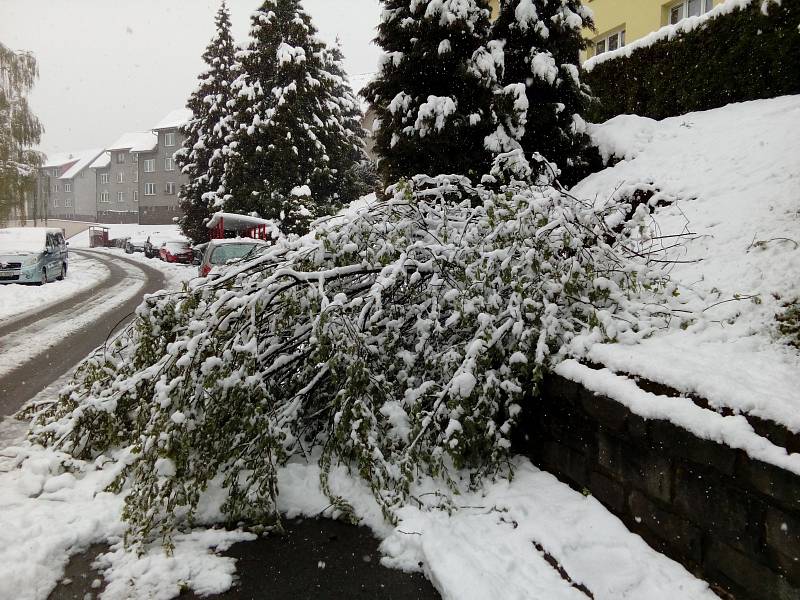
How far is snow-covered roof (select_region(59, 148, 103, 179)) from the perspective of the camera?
84.3 metres

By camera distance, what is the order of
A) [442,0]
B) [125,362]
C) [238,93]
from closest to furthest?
[125,362], [442,0], [238,93]

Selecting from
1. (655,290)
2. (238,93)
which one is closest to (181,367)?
(655,290)

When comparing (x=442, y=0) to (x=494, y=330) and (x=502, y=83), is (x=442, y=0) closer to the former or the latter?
(x=502, y=83)

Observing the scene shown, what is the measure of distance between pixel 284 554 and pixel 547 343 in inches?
87.4

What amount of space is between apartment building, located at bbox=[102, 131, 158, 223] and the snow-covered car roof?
5854 cm

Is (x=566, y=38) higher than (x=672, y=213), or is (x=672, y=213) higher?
(x=566, y=38)

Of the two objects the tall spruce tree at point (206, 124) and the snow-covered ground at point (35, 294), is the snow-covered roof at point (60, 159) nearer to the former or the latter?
the tall spruce tree at point (206, 124)

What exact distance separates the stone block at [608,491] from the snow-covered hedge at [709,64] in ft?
27.5

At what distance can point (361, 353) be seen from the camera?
3.93 m

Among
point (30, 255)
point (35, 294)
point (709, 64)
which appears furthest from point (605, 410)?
point (30, 255)

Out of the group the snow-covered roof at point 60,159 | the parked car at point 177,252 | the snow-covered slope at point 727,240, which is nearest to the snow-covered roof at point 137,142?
the snow-covered roof at point 60,159

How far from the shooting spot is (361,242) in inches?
183

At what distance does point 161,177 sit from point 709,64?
64.8 meters

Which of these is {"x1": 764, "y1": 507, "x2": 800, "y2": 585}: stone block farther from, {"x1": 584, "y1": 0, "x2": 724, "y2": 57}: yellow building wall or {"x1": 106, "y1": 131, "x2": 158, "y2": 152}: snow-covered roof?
{"x1": 106, "y1": 131, "x2": 158, "y2": 152}: snow-covered roof
